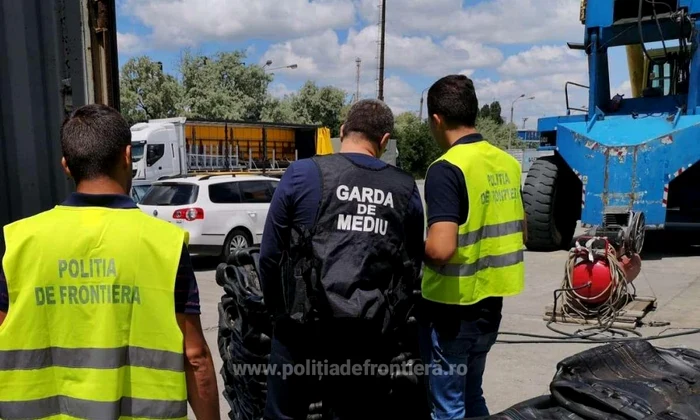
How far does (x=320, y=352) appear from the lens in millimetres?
2459

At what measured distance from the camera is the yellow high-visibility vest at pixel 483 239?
2.75 metres

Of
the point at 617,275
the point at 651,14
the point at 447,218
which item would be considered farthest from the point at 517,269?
the point at 651,14

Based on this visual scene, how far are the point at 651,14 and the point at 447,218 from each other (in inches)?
313

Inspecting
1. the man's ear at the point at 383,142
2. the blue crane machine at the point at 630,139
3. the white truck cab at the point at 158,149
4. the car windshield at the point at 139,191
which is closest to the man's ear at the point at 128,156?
the man's ear at the point at 383,142

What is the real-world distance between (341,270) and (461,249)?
2.19ft

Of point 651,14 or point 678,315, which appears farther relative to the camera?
point 651,14

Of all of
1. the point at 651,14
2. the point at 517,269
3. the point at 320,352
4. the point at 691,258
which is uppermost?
the point at 651,14

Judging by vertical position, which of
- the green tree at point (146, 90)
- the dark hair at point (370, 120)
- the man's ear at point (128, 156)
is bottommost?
the man's ear at point (128, 156)

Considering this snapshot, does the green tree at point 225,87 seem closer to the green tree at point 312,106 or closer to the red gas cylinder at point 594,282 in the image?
the green tree at point 312,106

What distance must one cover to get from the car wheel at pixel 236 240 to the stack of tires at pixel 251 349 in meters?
7.22

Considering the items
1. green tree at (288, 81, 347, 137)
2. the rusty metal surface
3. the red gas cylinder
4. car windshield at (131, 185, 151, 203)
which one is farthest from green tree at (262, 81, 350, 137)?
the rusty metal surface

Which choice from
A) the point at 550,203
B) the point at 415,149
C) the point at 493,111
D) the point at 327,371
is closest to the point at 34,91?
the point at 327,371

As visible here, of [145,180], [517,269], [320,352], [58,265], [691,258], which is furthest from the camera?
[145,180]

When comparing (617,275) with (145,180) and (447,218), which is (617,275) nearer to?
(447,218)
